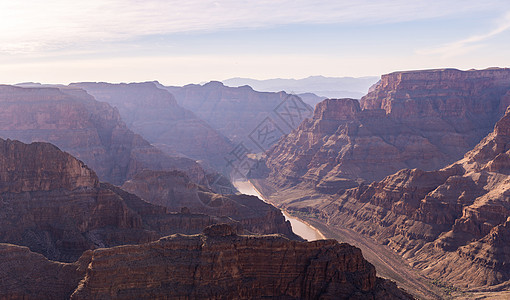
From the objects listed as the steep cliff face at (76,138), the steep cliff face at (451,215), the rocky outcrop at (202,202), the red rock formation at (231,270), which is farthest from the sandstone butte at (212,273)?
the steep cliff face at (76,138)

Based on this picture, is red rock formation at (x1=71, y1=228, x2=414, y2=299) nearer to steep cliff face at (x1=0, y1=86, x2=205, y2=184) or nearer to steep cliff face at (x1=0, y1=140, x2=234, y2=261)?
steep cliff face at (x1=0, y1=140, x2=234, y2=261)

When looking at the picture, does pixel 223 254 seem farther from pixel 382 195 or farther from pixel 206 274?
pixel 382 195

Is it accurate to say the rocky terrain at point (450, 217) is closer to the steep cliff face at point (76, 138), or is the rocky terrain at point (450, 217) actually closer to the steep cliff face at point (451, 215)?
the steep cliff face at point (451, 215)

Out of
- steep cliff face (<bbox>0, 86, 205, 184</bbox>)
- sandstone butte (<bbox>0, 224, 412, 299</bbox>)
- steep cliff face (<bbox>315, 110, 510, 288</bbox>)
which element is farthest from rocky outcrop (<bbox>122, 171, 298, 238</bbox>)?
sandstone butte (<bbox>0, 224, 412, 299</bbox>)

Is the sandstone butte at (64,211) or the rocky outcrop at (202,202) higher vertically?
the sandstone butte at (64,211)

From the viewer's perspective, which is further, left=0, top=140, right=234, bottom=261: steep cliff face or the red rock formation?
left=0, top=140, right=234, bottom=261: steep cliff face

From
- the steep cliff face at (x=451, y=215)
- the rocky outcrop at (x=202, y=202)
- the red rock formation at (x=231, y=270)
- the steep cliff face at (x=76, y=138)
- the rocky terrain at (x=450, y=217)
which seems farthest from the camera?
the steep cliff face at (x=76, y=138)

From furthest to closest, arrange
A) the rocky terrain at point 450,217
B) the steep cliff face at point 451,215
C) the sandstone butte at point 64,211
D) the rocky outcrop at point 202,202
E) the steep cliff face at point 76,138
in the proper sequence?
the steep cliff face at point 76,138 → the rocky outcrop at point 202,202 → the steep cliff face at point 451,215 → the rocky terrain at point 450,217 → the sandstone butte at point 64,211
